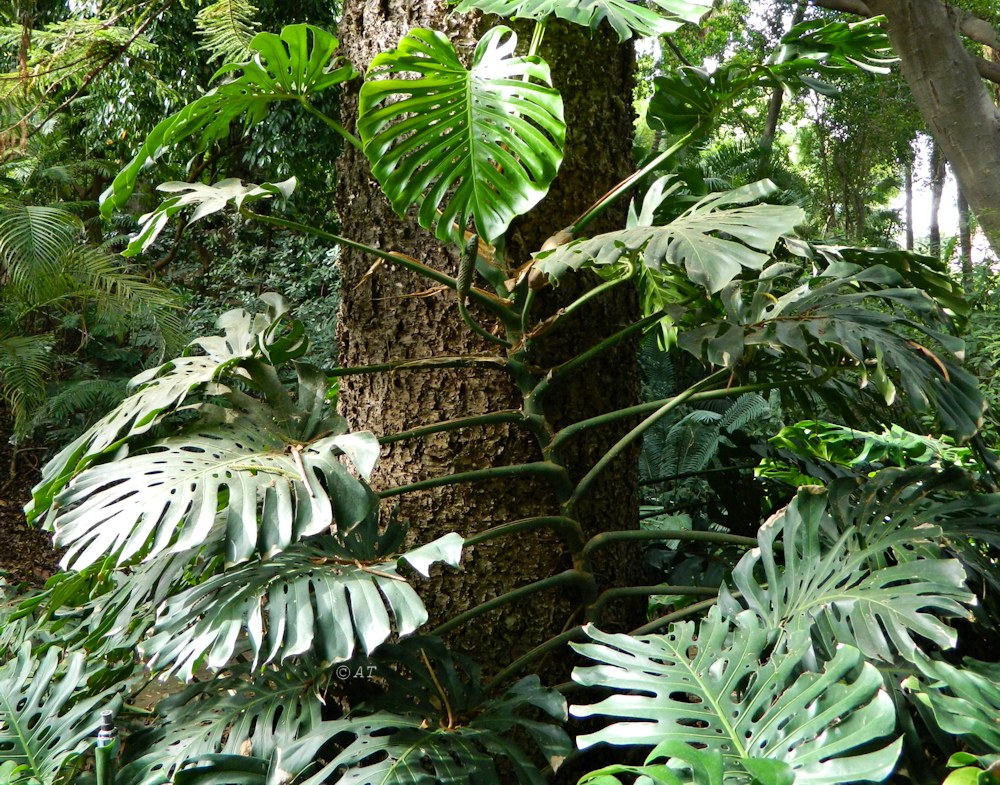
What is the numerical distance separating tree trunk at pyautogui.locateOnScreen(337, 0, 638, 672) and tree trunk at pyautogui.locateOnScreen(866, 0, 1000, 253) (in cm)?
259

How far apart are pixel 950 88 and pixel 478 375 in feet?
10.1

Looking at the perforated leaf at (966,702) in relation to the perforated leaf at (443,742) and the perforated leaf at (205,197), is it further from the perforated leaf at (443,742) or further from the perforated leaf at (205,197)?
the perforated leaf at (205,197)

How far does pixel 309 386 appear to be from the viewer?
108 centimetres

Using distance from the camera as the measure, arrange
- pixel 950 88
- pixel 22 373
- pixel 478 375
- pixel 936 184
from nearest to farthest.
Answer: pixel 478 375 < pixel 22 373 < pixel 950 88 < pixel 936 184

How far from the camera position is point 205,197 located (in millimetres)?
1099

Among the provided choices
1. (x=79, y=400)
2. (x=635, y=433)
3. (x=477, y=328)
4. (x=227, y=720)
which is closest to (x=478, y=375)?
(x=477, y=328)

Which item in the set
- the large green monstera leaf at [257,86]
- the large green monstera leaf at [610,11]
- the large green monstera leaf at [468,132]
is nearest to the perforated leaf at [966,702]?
the large green monstera leaf at [468,132]

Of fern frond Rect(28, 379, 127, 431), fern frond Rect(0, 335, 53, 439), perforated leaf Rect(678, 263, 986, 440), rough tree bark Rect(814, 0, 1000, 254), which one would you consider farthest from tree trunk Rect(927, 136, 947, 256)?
perforated leaf Rect(678, 263, 986, 440)

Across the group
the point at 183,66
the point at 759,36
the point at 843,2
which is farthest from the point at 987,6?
the point at 183,66

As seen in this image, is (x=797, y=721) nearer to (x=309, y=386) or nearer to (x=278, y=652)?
(x=278, y=652)

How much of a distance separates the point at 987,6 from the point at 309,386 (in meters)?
8.45

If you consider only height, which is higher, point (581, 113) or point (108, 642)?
point (581, 113)

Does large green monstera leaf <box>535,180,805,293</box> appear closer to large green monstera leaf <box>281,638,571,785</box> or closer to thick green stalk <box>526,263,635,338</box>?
thick green stalk <box>526,263,635,338</box>

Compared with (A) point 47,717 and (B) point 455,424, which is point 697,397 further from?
(A) point 47,717
